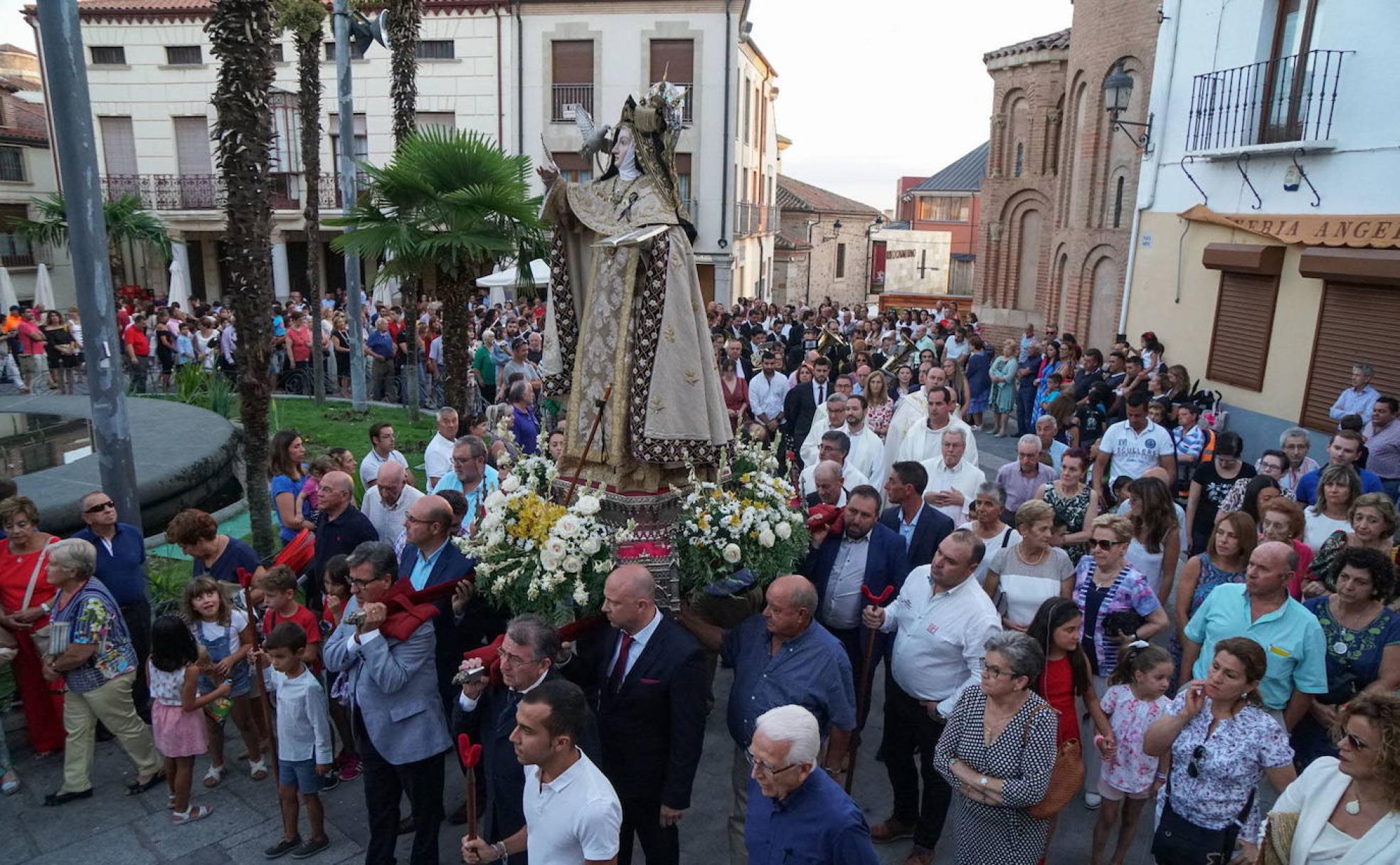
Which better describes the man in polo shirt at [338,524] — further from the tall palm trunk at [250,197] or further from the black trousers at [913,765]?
the black trousers at [913,765]

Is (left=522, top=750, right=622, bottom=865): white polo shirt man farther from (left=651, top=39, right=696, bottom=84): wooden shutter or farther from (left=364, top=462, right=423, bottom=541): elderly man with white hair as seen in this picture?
(left=651, top=39, right=696, bottom=84): wooden shutter

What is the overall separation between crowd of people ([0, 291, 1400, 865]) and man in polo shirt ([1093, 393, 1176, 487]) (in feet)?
4.17

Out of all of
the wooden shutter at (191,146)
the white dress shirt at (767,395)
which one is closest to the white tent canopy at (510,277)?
the white dress shirt at (767,395)

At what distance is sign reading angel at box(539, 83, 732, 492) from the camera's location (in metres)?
5.09

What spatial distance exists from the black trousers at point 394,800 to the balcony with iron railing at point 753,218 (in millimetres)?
27823

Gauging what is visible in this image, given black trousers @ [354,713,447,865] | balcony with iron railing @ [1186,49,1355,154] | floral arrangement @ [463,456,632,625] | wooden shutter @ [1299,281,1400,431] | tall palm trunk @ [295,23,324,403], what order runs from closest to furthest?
floral arrangement @ [463,456,632,625] < black trousers @ [354,713,447,865] < wooden shutter @ [1299,281,1400,431] < balcony with iron railing @ [1186,49,1355,154] < tall palm trunk @ [295,23,324,403]

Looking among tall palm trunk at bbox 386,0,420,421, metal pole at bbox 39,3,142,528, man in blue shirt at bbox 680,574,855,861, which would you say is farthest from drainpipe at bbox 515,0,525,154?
man in blue shirt at bbox 680,574,855,861

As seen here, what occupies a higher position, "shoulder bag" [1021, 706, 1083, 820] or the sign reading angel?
the sign reading angel

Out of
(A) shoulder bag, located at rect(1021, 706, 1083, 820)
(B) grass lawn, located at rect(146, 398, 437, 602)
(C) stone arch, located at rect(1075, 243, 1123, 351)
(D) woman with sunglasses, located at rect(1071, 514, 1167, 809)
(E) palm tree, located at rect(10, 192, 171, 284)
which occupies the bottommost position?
(B) grass lawn, located at rect(146, 398, 437, 602)

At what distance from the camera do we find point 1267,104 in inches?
517

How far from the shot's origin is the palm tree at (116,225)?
25250 mm

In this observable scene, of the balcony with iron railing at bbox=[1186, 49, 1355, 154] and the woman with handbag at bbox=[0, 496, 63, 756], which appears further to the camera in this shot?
the balcony with iron railing at bbox=[1186, 49, 1355, 154]

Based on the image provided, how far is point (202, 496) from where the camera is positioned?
10.3 metres

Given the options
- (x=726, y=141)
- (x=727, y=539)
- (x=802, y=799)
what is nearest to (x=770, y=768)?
(x=802, y=799)
